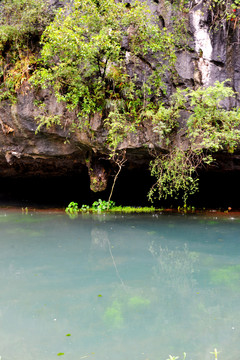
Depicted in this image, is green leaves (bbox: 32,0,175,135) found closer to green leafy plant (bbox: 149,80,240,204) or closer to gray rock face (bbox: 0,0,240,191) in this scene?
gray rock face (bbox: 0,0,240,191)

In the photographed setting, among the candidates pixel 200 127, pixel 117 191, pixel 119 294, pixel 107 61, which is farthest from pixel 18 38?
pixel 119 294

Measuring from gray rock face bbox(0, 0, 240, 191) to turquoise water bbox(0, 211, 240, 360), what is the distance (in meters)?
2.94

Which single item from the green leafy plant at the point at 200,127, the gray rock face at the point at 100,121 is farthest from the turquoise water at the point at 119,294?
the gray rock face at the point at 100,121

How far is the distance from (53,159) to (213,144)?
16.0 feet

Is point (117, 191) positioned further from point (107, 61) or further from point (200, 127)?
point (107, 61)

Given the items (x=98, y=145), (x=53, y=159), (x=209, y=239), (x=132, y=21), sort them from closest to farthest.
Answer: (x=209, y=239) < (x=132, y=21) < (x=98, y=145) < (x=53, y=159)

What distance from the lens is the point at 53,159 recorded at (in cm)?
982

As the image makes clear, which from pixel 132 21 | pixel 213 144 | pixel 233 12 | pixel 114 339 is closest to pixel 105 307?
pixel 114 339

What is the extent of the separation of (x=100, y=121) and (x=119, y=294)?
5502 mm

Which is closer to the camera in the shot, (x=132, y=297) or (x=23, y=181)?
(x=132, y=297)

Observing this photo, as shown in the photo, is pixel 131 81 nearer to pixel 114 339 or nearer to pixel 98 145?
pixel 98 145

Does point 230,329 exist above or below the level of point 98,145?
below

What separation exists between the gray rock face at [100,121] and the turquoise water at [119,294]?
294cm

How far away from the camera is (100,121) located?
8.21 meters
